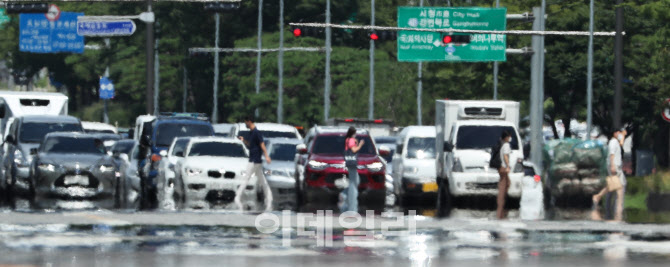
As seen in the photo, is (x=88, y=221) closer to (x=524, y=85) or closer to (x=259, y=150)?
(x=259, y=150)

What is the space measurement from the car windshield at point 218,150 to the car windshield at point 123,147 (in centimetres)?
821

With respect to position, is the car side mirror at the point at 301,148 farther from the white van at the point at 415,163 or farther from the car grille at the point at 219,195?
the white van at the point at 415,163

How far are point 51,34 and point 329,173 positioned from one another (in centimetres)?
3685

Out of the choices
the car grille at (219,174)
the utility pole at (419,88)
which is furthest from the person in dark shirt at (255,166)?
the utility pole at (419,88)

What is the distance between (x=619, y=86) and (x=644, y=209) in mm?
12506

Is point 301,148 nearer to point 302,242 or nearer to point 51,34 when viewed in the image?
point 302,242

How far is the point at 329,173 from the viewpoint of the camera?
32.0 meters

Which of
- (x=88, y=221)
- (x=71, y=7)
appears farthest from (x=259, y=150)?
(x=71, y=7)

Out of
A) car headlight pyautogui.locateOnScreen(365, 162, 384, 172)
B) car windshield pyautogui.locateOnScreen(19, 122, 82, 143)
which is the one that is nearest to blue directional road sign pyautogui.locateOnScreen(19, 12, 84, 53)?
car windshield pyautogui.locateOnScreen(19, 122, 82, 143)

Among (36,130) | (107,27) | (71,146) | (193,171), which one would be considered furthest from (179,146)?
(107,27)

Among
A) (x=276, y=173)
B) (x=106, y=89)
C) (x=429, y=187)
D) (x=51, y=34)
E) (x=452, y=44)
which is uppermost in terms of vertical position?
(x=51, y=34)

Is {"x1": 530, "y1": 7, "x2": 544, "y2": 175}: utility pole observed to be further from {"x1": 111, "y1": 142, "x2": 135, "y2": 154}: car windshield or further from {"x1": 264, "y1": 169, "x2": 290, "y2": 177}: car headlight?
{"x1": 111, "y1": 142, "x2": 135, "y2": 154}: car windshield

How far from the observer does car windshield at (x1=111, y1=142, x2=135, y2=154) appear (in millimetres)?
39844

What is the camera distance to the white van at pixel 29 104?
44.3 metres
